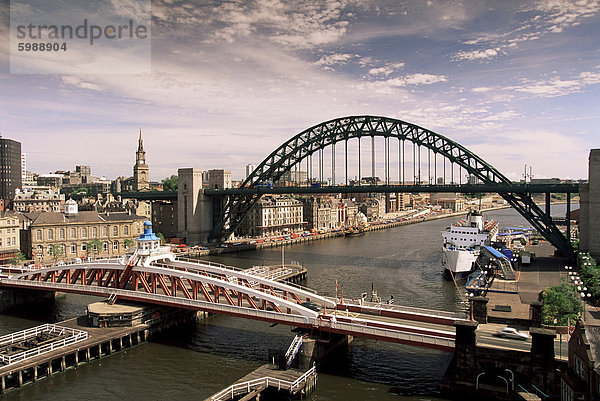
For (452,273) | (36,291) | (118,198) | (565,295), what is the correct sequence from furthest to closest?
(118,198) → (452,273) → (36,291) → (565,295)

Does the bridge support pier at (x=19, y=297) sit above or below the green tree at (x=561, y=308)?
below

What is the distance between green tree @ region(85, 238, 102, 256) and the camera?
176 feet

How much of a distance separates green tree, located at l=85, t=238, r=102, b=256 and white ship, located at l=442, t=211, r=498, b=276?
1476 inches

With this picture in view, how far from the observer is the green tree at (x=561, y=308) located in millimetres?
23844

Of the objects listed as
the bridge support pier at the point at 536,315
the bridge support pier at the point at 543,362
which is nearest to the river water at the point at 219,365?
the bridge support pier at the point at 543,362

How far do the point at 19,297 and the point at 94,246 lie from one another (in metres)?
19.9

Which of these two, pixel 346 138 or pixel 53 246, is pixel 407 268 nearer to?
pixel 346 138

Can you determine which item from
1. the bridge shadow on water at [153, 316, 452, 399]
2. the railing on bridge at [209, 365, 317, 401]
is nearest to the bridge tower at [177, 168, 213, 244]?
the bridge shadow on water at [153, 316, 452, 399]

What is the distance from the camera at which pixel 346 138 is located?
2633 inches

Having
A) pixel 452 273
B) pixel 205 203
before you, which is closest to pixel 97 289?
pixel 452 273

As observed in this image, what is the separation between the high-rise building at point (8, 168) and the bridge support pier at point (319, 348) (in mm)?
123574

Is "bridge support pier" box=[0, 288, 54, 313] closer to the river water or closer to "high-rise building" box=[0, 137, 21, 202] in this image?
the river water

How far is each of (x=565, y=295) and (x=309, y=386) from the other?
14756 mm

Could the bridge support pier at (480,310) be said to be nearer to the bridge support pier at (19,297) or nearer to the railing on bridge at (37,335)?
the railing on bridge at (37,335)
